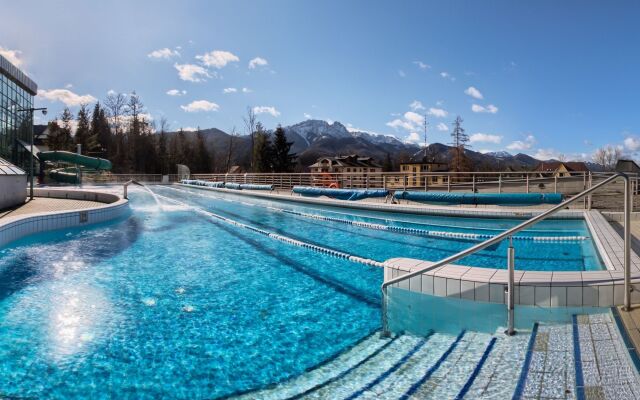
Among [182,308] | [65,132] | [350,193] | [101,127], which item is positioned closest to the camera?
[182,308]

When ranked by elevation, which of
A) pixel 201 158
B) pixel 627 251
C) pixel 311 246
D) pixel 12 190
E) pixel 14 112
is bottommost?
pixel 311 246

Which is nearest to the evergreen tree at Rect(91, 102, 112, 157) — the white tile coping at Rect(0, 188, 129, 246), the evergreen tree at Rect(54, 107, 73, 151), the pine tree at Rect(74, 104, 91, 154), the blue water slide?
the pine tree at Rect(74, 104, 91, 154)

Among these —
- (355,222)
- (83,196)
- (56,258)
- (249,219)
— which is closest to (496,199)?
(355,222)

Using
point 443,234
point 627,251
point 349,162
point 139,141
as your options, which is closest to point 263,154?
point 139,141

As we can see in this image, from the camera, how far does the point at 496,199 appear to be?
1132cm

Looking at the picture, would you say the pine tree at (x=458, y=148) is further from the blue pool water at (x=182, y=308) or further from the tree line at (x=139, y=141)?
the blue pool water at (x=182, y=308)

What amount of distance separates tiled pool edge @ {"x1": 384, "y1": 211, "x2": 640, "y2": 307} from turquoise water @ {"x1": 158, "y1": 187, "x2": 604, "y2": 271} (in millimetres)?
1780

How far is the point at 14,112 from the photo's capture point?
92.8 feet

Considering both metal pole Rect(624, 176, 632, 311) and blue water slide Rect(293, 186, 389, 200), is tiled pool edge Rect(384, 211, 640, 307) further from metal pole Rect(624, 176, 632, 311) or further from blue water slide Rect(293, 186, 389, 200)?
blue water slide Rect(293, 186, 389, 200)

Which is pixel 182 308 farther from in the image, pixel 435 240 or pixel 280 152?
pixel 280 152

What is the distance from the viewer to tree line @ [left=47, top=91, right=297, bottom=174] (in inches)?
1831

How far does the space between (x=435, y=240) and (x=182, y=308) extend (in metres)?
5.69

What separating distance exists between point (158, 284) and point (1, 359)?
2.11 m

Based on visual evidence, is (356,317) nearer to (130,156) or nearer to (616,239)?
(616,239)
